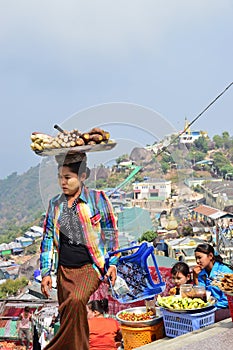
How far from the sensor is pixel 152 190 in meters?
3.12

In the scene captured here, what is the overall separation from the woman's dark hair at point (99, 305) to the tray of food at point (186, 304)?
83cm

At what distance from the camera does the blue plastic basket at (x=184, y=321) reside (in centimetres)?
284

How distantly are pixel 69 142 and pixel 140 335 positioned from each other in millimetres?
1232

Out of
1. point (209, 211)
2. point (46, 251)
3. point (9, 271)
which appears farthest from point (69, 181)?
point (9, 271)

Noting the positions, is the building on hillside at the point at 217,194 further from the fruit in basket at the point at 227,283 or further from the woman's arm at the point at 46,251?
the woman's arm at the point at 46,251

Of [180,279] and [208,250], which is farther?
[180,279]

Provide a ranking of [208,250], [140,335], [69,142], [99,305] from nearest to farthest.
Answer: [69,142] < [140,335] < [208,250] < [99,305]

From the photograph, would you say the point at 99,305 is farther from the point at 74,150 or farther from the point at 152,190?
the point at 74,150

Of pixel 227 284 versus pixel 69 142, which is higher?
pixel 69 142

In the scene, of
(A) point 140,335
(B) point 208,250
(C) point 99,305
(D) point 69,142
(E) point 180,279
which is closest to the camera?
(D) point 69,142

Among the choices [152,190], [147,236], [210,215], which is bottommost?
[147,236]

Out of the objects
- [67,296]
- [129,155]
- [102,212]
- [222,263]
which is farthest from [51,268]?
[222,263]

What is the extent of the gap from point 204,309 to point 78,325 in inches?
27.9

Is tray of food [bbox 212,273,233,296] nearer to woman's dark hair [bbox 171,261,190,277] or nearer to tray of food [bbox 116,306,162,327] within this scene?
tray of food [bbox 116,306,162,327]
